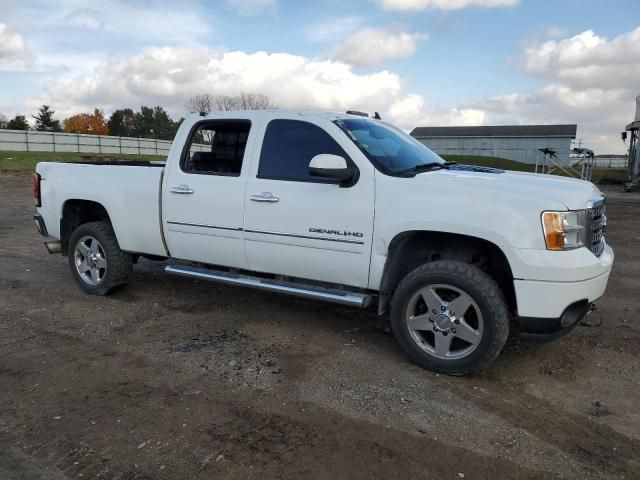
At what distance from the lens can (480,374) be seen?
4148 mm

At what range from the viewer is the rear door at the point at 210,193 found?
16.4 feet

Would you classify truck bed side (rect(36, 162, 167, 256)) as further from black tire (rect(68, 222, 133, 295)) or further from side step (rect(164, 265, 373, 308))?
side step (rect(164, 265, 373, 308))

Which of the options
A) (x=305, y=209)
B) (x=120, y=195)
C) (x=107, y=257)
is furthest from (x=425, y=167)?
(x=107, y=257)

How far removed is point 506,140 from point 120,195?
2282 inches

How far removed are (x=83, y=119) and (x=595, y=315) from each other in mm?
Answer: 91266

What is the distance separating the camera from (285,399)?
3719 mm

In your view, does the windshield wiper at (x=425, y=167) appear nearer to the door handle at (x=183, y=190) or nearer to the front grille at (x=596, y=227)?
the front grille at (x=596, y=227)

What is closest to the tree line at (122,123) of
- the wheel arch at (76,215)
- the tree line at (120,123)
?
the tree line at (120,123)

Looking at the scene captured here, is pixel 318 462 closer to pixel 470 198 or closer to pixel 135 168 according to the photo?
pixel 470 198

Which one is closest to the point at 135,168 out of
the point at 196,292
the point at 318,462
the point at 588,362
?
the point at 196,292

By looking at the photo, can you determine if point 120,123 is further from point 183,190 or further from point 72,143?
point 183,190

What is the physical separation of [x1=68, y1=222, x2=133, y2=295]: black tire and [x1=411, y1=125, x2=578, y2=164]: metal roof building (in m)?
54.5

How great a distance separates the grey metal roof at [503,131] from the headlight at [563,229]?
55249mm

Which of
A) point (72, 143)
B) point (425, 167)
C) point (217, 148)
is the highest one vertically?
point (72, 143)
